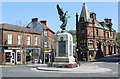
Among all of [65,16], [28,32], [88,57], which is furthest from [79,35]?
[65,16]

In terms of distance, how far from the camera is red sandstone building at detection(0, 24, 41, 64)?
32.9 meters

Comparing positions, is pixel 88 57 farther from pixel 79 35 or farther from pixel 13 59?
pixel 13 59

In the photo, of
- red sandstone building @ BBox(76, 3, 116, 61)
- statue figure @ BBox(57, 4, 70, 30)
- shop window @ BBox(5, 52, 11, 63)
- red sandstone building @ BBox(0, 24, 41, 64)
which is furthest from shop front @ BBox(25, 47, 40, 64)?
statue figure @ BBox(57, 4, 70, 30)

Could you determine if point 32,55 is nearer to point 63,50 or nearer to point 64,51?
point 63,50

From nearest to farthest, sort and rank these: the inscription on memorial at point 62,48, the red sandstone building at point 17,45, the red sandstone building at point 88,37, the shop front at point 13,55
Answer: the inscription on memorial at point 62,48
the red sandstone building at point 17,45
the shop front at point 13,55
the red sandstone building at point 88,37

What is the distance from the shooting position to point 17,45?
116ft

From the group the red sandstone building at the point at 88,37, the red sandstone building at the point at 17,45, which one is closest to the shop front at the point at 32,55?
the red sandstone building at the point at 17,45

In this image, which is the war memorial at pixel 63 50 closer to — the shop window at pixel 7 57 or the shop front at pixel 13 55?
the shop front at pixel 13 55

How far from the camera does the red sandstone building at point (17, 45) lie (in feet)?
108

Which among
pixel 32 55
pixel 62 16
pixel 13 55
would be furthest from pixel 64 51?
pixel 32 55

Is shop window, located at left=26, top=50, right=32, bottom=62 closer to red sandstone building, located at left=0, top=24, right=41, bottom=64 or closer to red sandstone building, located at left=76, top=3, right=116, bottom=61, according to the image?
red sandstone building, located at left=0, top=24, right=41, bottom=64

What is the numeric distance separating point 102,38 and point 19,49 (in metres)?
28.5

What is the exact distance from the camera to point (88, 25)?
47.8m

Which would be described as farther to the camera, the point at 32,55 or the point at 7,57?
the point at 32,55
